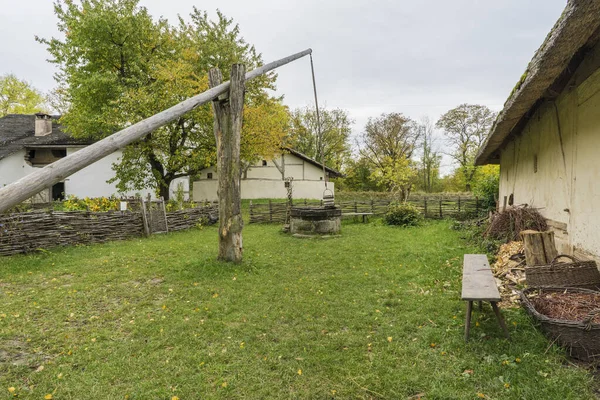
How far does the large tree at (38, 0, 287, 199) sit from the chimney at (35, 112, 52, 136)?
5.37 meters

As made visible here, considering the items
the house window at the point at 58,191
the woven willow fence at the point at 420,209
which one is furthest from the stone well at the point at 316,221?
the house window at the point at 58,191

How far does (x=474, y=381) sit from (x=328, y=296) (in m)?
2.45

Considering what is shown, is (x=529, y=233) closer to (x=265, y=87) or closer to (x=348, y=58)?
(x=348, y=58)

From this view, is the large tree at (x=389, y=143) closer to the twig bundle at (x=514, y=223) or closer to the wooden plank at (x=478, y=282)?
the twig bundle at (x=514, y=223)

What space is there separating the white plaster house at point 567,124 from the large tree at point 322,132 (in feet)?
78.8

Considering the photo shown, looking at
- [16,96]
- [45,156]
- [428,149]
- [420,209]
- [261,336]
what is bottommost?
[261,336]

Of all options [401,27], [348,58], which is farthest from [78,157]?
[348,58]

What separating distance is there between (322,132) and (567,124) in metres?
26.1

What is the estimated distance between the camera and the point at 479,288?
3.28 meters

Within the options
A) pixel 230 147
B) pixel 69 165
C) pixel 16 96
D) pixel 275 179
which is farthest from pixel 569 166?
pixel 16 96

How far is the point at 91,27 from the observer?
1402 centimetres

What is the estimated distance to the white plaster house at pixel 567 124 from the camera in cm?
357

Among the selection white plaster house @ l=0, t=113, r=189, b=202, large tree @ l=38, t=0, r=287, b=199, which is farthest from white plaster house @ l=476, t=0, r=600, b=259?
white plaster house @ l=0, t=113, r=189, b=202

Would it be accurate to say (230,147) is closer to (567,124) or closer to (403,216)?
(567,124)
